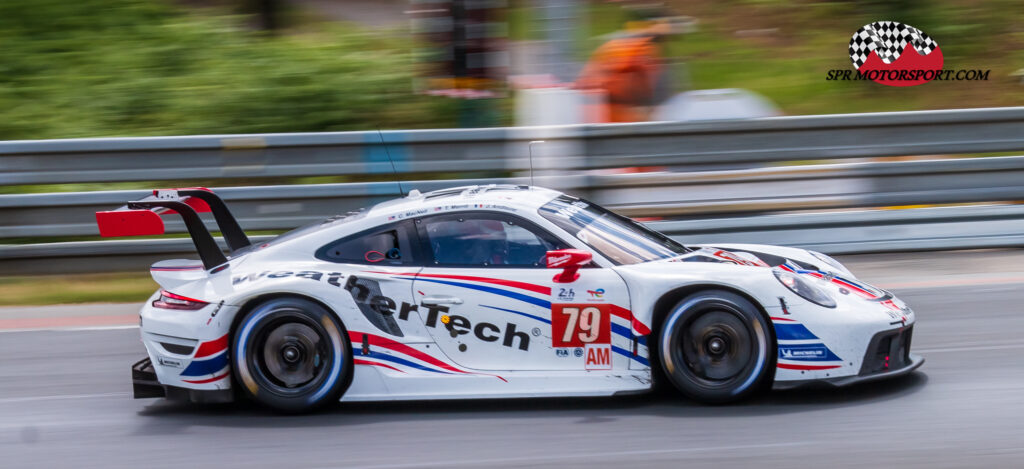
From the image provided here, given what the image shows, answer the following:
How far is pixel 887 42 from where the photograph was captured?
1245 cm

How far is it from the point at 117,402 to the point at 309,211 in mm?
3219

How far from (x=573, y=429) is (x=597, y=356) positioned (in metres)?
0.39

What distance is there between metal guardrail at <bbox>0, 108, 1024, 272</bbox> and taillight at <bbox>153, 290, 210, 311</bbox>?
3172 mm

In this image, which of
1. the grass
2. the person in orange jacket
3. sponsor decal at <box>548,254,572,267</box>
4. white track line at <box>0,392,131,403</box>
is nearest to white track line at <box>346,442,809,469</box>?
sponsor decal at <box>548,254,572,267</box>

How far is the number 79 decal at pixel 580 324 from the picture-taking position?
527cm

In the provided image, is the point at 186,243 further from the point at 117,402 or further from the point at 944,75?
the point at 944,75

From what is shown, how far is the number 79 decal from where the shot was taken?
17.3ft

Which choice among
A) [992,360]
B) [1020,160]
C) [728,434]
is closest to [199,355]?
[728,434]

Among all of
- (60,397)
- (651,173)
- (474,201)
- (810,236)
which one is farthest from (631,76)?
(60,397)

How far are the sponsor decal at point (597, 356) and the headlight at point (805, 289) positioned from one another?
3.06 feet

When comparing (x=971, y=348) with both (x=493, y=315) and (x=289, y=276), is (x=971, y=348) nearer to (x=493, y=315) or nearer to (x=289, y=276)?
(x=493, y=315)

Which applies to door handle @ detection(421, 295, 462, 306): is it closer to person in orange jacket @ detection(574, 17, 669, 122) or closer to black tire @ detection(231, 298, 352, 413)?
black tire @ detection(231, 298, 352, 413)

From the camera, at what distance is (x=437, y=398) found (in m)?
5.44

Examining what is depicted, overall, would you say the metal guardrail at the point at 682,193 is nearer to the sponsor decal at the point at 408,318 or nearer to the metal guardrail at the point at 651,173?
the metal guardrail at the point at 651,173
